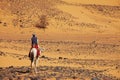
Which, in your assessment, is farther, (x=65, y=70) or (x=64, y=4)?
(x=64, y=4)

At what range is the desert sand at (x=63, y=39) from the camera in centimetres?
2155

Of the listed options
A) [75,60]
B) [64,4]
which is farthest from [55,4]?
[75,60]

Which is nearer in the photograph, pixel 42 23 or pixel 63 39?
pixel 63 39

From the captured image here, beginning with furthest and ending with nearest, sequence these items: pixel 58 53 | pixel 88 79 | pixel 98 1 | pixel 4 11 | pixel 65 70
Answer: pixel 98 1 → pixel 4 11 → pixel 58 53 → pixel 65 70 → pixel 88 79

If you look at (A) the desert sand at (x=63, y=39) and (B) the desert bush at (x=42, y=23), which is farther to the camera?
(B) the desert bush at (x=42, y=23)

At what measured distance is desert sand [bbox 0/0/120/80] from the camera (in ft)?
70.7

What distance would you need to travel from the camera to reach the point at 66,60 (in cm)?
2680

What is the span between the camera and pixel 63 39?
3884cm

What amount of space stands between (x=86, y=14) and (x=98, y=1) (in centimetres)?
1154

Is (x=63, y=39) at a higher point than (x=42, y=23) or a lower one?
lower

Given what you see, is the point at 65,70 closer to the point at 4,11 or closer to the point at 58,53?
the point at 58,53

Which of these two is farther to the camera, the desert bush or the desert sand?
the desert bush

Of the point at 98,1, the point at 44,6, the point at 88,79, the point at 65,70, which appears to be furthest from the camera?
the point at 98,1

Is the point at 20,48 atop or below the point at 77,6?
below
